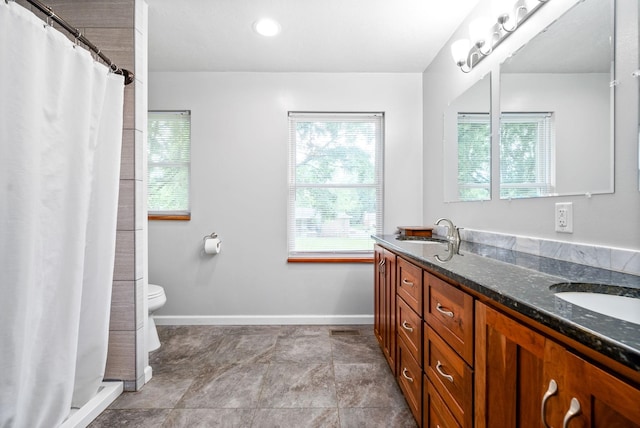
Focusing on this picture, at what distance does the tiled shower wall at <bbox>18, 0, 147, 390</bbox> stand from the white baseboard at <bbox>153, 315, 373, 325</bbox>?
2.93 ft

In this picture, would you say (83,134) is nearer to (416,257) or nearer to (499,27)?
(416,257)

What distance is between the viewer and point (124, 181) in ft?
5.19

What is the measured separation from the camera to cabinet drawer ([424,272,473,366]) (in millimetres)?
813

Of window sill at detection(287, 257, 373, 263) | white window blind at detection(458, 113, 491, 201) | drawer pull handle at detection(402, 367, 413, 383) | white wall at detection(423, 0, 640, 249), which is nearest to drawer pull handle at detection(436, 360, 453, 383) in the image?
drawer pull handle at detection(402, 367, 413, 383)

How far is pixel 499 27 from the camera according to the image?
1.51m

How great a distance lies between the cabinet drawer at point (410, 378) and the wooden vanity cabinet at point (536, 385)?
465mm

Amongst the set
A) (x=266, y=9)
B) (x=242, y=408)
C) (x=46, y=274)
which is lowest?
(x=242, y=408)

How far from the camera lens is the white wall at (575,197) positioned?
34.7 inches

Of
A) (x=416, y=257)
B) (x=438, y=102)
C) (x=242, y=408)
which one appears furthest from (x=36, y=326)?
(x=438, y=102)

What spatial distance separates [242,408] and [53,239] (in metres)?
1.20

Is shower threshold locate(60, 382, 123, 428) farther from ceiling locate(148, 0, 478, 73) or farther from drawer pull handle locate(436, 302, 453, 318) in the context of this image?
ceiling locate(148, 0, 478, 73)

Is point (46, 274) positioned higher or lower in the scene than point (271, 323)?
higher

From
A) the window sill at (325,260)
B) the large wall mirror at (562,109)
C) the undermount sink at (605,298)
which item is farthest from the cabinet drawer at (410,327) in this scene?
the window sill at (325,260)

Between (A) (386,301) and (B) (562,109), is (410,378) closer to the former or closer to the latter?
(A) (386,301)
